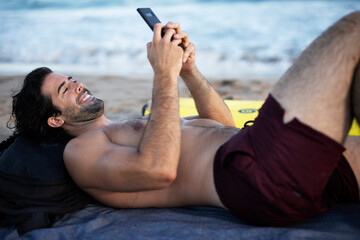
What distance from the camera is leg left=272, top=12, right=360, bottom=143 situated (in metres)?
1.74

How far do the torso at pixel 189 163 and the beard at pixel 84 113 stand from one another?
0.35 metres

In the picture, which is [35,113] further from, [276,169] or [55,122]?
[276,169]

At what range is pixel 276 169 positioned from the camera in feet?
5.83

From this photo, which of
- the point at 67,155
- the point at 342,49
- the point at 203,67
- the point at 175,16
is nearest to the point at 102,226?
the point at 67,155

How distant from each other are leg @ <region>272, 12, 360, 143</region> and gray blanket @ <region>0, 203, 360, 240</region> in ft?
1.79

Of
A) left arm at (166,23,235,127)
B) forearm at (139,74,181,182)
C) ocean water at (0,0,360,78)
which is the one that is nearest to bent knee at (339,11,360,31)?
forearm at (139,74,181,182)

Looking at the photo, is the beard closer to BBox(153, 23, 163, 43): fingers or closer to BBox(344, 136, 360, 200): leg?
BBox(153, 23, 163, 43): fingers

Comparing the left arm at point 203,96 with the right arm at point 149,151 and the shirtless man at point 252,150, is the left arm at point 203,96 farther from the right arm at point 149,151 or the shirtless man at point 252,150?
the right arm at point 149,151

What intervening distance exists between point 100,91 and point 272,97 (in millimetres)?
5219

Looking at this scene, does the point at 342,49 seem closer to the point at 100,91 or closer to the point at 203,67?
the point at 100,91

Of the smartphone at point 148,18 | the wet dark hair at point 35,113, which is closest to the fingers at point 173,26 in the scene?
the smartphone at point 148,18

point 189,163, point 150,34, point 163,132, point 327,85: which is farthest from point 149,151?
point 150,34

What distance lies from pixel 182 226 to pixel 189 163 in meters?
0.35

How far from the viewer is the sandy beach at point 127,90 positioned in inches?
215
